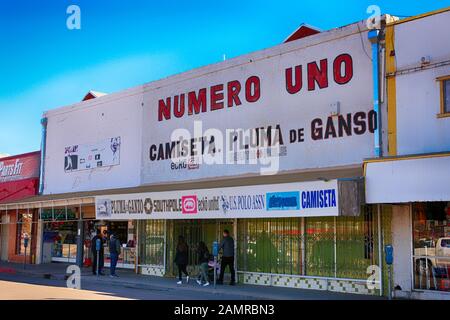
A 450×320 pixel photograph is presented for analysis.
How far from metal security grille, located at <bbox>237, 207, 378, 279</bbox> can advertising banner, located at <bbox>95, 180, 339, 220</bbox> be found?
191 cm

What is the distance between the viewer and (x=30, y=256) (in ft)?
91.8

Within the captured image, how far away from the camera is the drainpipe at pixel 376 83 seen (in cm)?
1482

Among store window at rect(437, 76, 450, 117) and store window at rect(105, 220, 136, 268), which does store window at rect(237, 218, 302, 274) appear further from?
store window at rect(105, 220, 136, 268)

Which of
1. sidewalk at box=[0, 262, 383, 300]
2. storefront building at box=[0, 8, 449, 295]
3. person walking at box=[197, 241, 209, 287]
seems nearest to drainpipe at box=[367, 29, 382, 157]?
storefront building at box=[0, 8, 449, 295]

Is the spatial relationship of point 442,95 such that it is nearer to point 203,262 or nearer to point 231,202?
point 231,202

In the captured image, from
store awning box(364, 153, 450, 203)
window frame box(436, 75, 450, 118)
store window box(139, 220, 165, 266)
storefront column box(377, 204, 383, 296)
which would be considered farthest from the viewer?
store window box(139, 220, 165, 266)

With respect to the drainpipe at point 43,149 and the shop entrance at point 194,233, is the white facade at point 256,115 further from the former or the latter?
the drainpipe at point 43,149

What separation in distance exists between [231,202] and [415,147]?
5.09 m

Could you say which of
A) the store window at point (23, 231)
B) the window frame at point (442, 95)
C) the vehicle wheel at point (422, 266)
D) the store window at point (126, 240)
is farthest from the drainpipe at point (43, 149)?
the window frame at point (442, 95)

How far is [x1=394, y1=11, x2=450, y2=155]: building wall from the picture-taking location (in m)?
13.7

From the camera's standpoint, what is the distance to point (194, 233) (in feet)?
66.2
